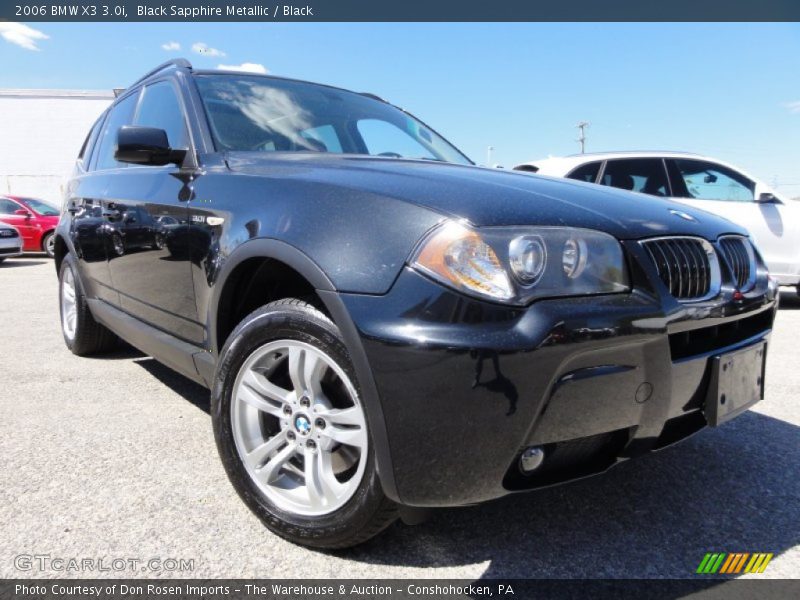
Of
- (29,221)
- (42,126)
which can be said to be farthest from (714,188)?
(42,126)

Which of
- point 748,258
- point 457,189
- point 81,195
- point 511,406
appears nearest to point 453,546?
point 511,406

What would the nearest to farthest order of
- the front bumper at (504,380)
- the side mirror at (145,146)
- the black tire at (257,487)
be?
the front bumper at (504,380), the black tire at (257,487), the side mirror at (145,146)

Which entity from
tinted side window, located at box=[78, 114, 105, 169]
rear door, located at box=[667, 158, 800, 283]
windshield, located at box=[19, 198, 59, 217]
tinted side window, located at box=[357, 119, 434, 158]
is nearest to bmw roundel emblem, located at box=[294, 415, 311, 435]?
tinted side window, located at box=[357, 119, 434, 158]

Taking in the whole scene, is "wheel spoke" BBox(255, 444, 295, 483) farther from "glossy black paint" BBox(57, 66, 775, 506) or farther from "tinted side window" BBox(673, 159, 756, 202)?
"tinted side window" BBox(673, 159, 756, 202)

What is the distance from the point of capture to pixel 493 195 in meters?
1.74

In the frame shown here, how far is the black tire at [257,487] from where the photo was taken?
66.7 inches

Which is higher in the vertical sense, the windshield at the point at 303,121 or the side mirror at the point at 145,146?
the windshield at the point at 303,121

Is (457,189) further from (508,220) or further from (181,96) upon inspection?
(181,96)

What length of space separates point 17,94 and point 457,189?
3131 cm

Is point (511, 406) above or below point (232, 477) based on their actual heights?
above

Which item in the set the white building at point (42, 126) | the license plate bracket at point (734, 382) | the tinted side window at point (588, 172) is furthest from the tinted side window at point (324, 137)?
the white building at point (42, 126)

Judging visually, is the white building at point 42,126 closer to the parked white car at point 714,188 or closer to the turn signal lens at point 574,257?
the parked white car at point 714,188

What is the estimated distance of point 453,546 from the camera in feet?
6.28

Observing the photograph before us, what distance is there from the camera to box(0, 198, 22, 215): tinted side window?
14078 mm
